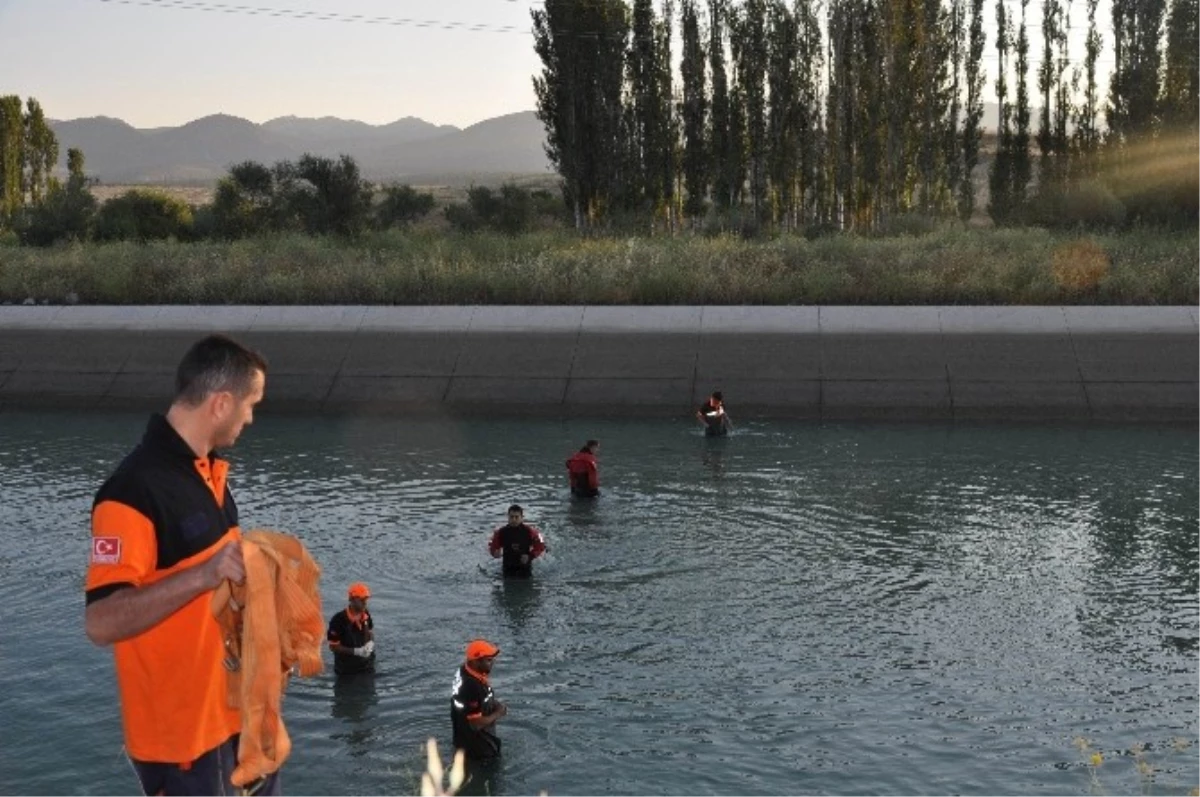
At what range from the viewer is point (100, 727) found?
42.9 feet

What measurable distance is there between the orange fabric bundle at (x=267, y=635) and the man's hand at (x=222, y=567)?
0.12 metres

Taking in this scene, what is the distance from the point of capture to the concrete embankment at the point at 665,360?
3278 centimetres

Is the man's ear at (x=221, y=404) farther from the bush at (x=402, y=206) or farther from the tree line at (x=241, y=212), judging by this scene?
the bush at (x=402, y=206)

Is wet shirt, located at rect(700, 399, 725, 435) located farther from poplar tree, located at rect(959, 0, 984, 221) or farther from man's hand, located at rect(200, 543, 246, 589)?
poplar tree, located at rect(959, 0, 984, 221)

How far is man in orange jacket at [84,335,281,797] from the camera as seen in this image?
5832 millimetres

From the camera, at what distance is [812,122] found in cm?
5984

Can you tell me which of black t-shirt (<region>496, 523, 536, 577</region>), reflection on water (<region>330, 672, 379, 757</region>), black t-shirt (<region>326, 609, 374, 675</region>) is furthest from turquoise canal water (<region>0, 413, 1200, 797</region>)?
black t-shirt (<region>496, 523, 536, 577</region>)

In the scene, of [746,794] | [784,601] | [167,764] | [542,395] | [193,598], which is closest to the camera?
[193,598]

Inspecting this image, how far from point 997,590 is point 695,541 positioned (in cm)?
423

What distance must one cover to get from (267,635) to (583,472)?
16932 millimetres

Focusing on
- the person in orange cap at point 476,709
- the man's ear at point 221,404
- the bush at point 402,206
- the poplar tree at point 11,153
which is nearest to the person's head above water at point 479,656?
the person in orange cap at point 476,709

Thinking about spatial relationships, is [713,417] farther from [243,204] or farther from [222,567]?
[243,204]

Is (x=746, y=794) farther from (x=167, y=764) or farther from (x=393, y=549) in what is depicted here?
(x=393, y=549)

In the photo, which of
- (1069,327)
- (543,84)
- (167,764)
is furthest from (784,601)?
(543,84)
